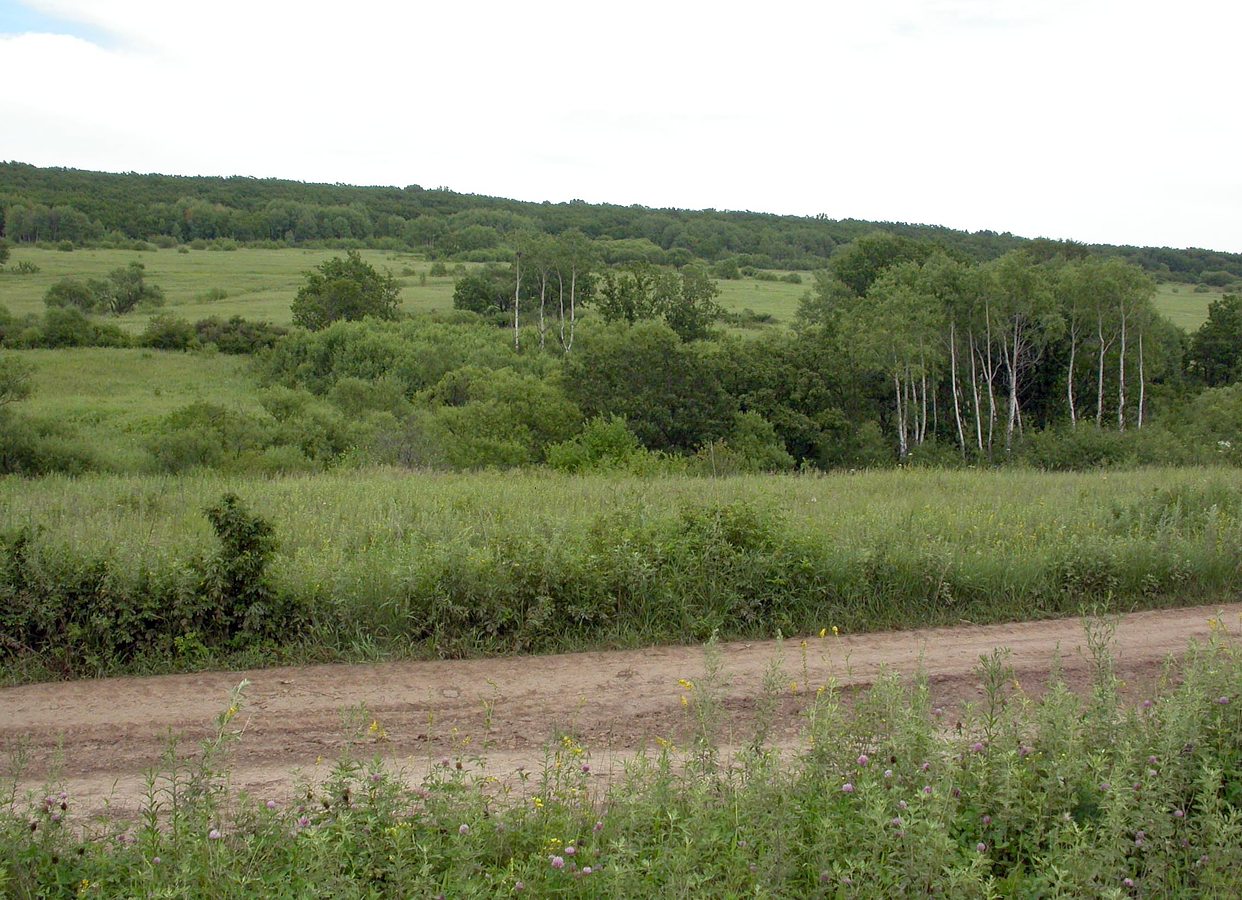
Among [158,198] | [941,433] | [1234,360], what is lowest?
[941,433]

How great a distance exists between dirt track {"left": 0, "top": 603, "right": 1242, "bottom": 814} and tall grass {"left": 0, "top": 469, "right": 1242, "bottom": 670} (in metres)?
0.42

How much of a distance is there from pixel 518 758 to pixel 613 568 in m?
2.79

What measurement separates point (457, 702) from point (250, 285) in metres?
99.0

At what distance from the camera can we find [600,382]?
41906 mm

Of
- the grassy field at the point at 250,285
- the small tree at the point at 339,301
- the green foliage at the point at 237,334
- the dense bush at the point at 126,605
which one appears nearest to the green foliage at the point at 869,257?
the grassy field at the point at 250,285

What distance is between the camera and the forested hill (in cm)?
12044

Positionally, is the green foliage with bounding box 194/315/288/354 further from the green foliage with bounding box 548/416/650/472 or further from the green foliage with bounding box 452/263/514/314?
the green foliage with bounding box 548/416/650/472

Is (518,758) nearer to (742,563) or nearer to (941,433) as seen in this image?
(742,563)

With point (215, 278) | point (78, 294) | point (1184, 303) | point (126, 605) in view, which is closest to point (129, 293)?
point (78, 294)

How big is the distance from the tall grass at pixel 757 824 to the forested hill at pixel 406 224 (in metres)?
104

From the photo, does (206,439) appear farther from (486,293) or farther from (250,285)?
(250,285)

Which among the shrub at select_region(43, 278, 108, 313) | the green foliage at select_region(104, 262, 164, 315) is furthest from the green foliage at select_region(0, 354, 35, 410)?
the green foliage at select_region(104, 262, 164, 315)

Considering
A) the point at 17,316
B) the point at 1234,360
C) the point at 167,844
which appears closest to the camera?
the point at 167,844

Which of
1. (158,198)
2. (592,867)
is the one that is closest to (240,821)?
(592,867)
